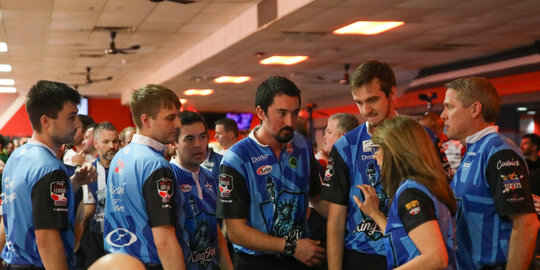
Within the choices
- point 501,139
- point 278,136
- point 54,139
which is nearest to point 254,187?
point 278,136

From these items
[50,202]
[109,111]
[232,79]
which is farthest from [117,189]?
[109,111]

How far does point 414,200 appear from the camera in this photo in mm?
2359

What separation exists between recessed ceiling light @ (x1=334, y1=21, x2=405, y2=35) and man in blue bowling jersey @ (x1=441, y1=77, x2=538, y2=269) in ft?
22.3

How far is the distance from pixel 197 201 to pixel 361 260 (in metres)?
1.00

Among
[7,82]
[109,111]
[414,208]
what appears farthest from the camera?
[109,111]

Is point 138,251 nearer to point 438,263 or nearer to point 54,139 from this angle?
point 54,139

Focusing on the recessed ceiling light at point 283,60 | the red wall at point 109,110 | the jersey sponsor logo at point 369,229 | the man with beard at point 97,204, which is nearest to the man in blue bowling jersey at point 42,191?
the jersey sponsor logo at point 369,229

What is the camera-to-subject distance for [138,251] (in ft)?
9.53

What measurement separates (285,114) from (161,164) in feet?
2.22

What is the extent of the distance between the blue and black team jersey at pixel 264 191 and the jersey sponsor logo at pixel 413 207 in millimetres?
905

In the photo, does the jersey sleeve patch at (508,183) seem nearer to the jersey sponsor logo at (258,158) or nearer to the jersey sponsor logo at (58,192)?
the jersey sponsor logo at (258,158)

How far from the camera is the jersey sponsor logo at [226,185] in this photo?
3.14 meters

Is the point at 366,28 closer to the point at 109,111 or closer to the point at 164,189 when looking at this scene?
the point at 164,189

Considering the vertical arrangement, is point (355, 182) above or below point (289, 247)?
above
